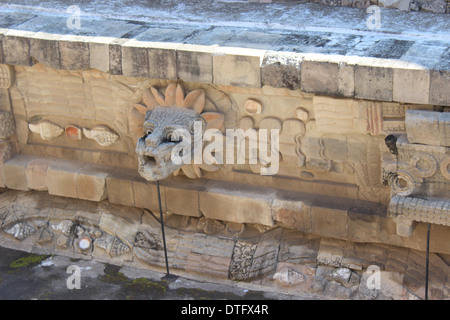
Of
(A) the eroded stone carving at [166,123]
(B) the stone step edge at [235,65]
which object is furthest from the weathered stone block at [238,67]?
(A) the eroded stone carving at [166,123]

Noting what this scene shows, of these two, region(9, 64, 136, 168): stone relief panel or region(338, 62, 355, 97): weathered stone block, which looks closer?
region(338, 62, 355, 97): weathered stone block

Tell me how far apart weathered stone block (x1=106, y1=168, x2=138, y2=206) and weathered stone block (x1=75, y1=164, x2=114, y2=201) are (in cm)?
7

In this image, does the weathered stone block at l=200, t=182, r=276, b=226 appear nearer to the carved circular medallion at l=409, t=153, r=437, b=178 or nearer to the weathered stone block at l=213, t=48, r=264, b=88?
the weathered stone block at l=213, t=48, r=264, b=88

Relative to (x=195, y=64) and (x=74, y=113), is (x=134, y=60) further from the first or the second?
(x=74, y=113)

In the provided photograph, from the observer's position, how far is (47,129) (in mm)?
8961

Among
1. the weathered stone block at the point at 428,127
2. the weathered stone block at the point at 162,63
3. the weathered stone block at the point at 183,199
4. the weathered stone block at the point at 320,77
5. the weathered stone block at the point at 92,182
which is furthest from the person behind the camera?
the weathered stone block at the point at 92,182

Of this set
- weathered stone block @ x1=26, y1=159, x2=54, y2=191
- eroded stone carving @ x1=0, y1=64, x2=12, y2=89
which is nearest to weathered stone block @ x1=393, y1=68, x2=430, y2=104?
weathered stone block @ x1=26, y1=159, x2=54, y2=191

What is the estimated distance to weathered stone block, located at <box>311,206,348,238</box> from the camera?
7.64m

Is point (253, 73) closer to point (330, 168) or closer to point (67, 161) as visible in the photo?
point (330, 168)

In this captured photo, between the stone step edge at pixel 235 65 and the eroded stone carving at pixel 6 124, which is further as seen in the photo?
the eroded stone carving at pixel 6 124

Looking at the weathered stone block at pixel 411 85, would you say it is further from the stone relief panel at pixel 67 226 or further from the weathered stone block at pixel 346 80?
the stone relief panel at pixel 67 226

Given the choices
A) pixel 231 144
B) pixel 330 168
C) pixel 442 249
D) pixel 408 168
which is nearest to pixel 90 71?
pixel 231 144

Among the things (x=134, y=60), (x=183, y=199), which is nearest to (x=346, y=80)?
(x=134, y=60)

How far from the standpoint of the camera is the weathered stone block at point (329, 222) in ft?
25.1
